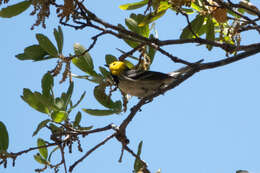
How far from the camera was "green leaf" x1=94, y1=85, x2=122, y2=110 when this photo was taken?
3629 mm

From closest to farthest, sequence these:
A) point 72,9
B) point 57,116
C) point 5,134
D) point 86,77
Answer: point 72,9
point 57,116
point 5,134
point 86,77

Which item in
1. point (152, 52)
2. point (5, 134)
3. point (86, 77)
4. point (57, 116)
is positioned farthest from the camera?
point (152, 52)

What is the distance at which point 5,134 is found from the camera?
3.40m

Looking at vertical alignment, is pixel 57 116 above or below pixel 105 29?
below

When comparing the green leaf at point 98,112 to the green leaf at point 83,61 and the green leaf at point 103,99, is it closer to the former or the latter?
the green leaf at point 103,99

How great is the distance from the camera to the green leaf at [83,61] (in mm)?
3636

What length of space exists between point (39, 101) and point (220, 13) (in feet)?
6.14

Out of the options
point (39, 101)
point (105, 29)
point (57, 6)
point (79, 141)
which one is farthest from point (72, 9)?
point (79, 141)

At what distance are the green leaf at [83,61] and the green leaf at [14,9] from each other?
665 millimetres

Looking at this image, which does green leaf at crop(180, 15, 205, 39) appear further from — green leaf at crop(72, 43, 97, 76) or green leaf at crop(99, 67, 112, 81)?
green leaf at crop(72, 43, 97, 76)

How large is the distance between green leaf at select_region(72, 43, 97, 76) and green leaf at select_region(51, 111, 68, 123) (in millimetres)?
699

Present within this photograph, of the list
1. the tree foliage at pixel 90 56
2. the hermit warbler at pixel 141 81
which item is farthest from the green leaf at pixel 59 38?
the hermit warbler at pixel 141 81

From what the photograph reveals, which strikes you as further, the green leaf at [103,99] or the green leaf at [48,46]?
the green leaf at [103,99]

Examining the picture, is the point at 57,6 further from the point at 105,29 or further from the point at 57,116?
the point at 57,116
